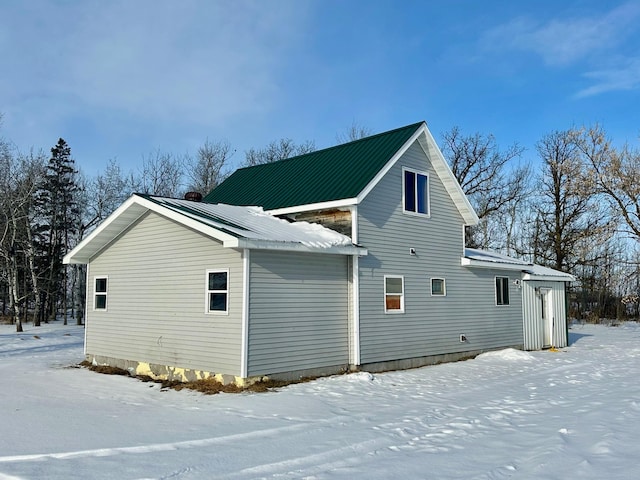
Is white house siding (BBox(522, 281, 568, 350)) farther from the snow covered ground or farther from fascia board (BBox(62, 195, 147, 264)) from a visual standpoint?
fascia board (BBox(62, 195, 147, 264))

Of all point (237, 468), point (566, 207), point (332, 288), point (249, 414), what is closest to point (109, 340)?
point (332, 288)

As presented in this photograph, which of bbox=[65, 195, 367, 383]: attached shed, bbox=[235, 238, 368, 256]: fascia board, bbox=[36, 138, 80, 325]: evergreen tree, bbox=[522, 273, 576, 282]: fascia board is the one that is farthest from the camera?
bbox=[36, 138, 80, 325]: evergreen tree

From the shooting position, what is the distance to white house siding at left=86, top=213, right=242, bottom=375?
Answer: 11258mm

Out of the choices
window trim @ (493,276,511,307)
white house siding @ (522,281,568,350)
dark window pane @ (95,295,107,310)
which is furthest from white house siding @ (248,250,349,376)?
white house siding @ (522,281,568,350)

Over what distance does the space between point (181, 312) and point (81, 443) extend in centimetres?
544

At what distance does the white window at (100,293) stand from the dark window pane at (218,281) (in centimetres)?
469

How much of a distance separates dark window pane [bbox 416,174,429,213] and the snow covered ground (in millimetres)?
4632

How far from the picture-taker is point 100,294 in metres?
15.1

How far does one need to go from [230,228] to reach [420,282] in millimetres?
6126

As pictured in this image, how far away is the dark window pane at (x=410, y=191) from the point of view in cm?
1492

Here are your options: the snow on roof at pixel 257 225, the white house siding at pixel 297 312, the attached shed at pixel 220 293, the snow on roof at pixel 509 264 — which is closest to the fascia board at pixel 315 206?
the snow on roof at pixel 257 225

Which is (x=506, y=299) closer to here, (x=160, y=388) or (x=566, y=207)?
(x=160, y=388)

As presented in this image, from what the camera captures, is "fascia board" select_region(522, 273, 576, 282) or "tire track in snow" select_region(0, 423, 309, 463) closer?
"tire track in snow" select_region(0, 423, 309, 463)

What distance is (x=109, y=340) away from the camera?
1452cm
